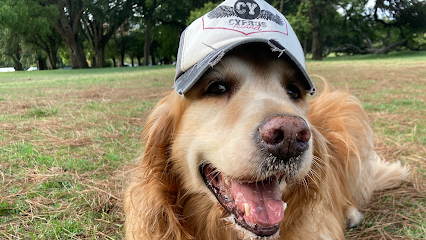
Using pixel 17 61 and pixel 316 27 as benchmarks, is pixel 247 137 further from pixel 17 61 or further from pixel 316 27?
pixel 17 61

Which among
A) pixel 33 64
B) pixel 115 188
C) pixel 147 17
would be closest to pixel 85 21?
pixel 147 17

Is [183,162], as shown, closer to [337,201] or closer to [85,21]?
[337,201]

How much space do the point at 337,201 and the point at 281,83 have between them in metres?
1.34

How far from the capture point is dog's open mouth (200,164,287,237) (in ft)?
5.12

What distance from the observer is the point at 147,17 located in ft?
110

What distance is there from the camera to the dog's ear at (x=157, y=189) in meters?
1.86

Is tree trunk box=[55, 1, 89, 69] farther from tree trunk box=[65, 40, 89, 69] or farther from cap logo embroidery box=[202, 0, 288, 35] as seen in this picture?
cap logo embroidery box=[202, 0, 288, 35]

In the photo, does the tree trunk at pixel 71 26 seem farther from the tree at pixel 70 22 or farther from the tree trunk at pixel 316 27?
the tree trunk at pixel 316 27

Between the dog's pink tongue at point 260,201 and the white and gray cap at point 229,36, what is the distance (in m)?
0.67

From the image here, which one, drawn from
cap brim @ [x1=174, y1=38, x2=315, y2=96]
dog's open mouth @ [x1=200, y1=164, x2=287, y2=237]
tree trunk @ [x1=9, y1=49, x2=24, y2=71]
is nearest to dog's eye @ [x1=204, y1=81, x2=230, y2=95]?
cap brim @ [x1=174, y1=38, x2=315, y2=96]

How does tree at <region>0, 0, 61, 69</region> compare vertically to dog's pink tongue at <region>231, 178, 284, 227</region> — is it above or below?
above

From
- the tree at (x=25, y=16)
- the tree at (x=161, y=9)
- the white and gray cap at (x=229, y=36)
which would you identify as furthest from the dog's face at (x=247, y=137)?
the tree at (x=161, y=9)

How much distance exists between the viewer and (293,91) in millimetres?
2090

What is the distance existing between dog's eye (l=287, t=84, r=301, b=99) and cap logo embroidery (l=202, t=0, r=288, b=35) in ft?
1.28
